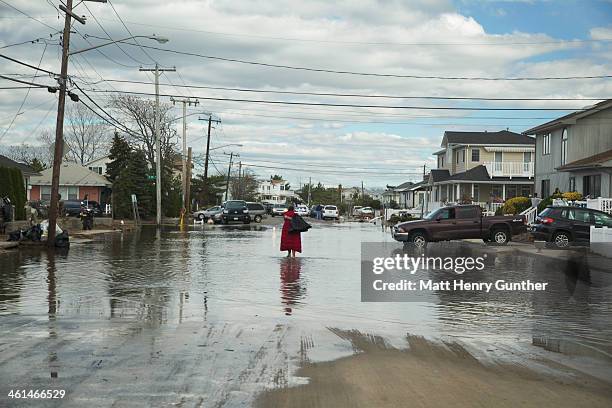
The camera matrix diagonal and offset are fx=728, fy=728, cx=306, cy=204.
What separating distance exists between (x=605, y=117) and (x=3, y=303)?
33866mm

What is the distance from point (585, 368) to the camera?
8078 millimetres

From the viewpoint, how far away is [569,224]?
87.7ft

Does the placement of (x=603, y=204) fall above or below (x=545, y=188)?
below

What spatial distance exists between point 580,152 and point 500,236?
1339cm

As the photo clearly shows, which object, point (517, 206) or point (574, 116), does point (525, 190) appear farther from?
point (574, 116)

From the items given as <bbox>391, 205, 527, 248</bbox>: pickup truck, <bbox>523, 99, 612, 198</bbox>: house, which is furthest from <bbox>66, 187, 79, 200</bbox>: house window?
<bbox>391, 205, 527, 248</bbox>: pickup truck

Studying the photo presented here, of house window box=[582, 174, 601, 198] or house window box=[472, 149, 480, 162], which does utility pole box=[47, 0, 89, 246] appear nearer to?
house window box=[582, 174, 601, 198]

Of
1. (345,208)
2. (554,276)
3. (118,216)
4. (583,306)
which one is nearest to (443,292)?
(583,306)

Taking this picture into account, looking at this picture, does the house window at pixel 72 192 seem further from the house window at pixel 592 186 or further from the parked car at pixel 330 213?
the house window at pixel 592 186

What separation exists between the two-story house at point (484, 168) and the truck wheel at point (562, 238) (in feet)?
80.3

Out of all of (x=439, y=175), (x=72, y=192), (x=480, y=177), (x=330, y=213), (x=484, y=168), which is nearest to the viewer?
(x=480, y=177)

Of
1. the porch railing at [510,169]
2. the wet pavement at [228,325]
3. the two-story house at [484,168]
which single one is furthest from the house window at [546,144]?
the wet pavement at [228,325]

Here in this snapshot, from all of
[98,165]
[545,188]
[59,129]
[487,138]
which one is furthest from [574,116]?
[98,165]

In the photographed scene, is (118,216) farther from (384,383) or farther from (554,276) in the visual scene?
(384,383)
